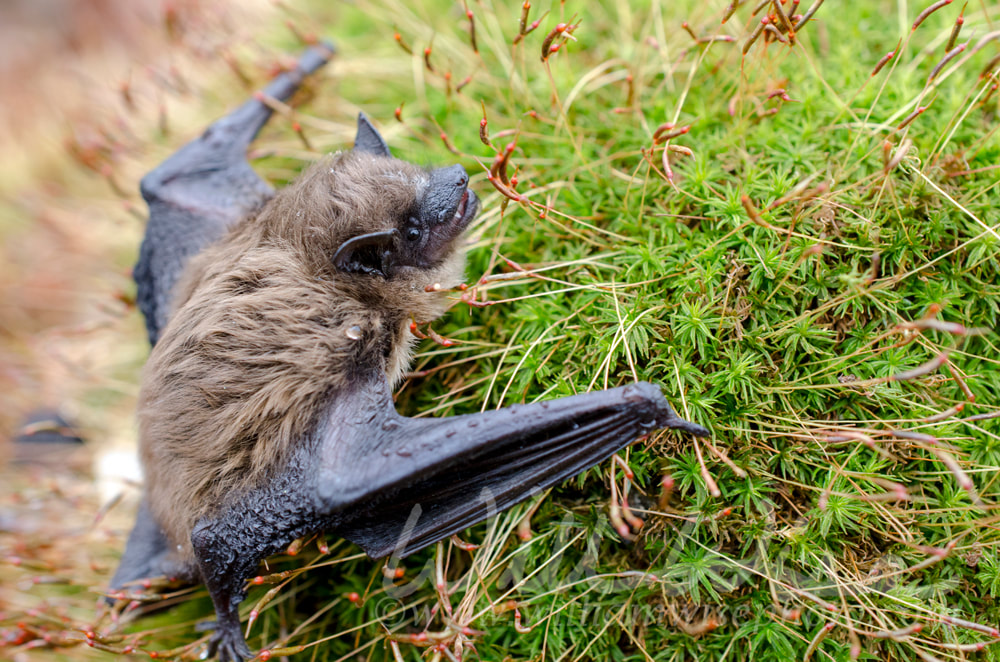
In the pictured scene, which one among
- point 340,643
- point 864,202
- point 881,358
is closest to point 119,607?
point 340,643

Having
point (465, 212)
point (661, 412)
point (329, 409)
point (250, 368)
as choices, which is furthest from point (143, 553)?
point (661, 412)

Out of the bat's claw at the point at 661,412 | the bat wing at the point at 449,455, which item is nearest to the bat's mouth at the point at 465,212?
the bat wing at the point at 449,455

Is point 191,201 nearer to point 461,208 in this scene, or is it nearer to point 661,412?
point 461,208

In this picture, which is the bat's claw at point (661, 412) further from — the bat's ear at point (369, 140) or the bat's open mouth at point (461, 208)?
the bat's ear at point (369, 140)

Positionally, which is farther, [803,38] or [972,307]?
[803,38]

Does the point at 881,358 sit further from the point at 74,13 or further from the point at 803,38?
the point at 74,13

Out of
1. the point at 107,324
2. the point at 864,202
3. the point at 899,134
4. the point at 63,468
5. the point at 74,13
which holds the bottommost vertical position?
the point at 63,468
